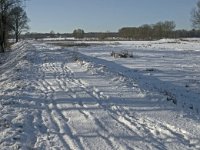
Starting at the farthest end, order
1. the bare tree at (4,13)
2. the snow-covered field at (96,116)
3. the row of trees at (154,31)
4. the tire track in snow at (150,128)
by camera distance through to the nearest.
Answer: the row of trees at (154,31)
the bare tree at (4,13)
the tire track in snow at (150,128)
the snow-covered field at (96,116)

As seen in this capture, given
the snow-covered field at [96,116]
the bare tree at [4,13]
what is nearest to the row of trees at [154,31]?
the bare tree at [4,13]

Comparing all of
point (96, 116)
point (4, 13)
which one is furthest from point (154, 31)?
point (96, 116)

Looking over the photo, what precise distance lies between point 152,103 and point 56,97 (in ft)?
10.2

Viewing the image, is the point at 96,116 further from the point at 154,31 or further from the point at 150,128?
the point at 154,31

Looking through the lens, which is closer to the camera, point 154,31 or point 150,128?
point 150,128

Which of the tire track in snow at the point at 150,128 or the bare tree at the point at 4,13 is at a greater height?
the bare tree at the point at 4,13

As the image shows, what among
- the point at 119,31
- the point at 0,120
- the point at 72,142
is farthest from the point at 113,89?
the point at 119,31

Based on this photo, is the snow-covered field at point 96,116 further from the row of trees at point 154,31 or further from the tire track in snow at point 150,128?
the row of trees at point 154,31

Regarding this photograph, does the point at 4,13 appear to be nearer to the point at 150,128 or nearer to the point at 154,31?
the point at 150,128

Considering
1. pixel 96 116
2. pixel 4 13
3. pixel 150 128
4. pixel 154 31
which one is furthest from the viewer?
pixel 154 31

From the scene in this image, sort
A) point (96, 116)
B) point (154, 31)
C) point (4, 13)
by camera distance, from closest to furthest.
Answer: point (96, 116) < point (4, 13) < point (154, 31)

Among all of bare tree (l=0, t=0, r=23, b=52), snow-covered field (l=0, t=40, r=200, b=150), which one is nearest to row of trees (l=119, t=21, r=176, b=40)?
bare tree (l=0, t=0, r=23, b=52)

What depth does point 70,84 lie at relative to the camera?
15.3m

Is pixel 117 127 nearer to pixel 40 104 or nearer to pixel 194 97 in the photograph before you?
pixel 40 104
